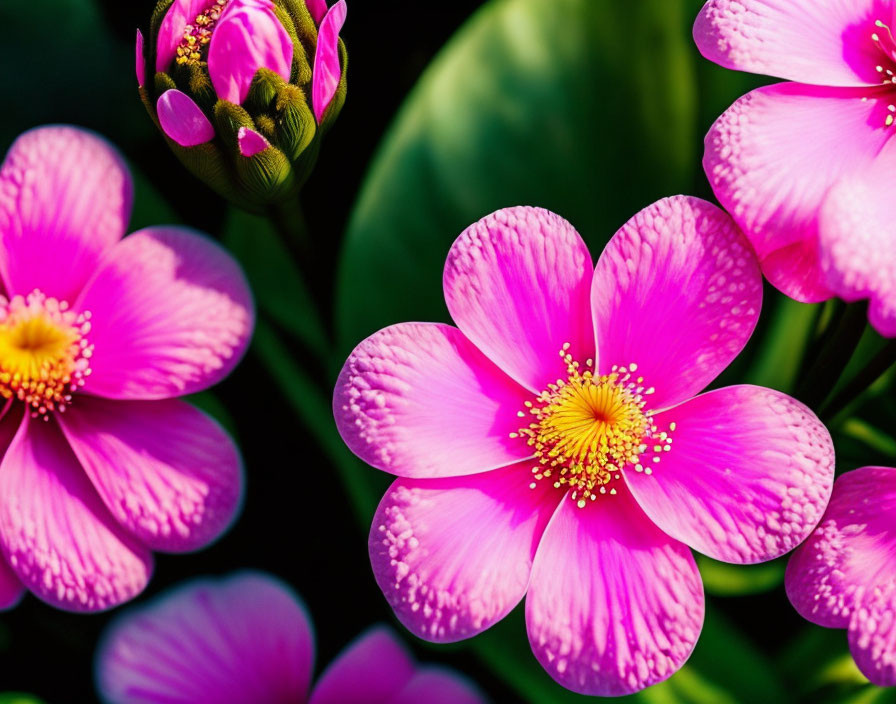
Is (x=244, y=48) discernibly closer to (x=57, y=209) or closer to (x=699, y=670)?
(x=57, y=209)

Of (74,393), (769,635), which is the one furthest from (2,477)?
(769,635)

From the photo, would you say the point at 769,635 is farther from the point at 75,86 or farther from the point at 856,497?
the point at 75,86

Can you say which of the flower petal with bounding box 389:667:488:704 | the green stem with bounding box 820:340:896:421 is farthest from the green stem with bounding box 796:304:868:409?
the flower petal with bounding box 389:667:488:704

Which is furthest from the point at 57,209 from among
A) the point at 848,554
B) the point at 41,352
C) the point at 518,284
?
the point at 848,554

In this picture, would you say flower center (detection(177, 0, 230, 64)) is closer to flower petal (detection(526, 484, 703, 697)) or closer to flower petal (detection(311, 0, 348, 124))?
flower petal (detection(311, 0, 348, 124))

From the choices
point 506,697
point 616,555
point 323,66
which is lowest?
point 506,697
